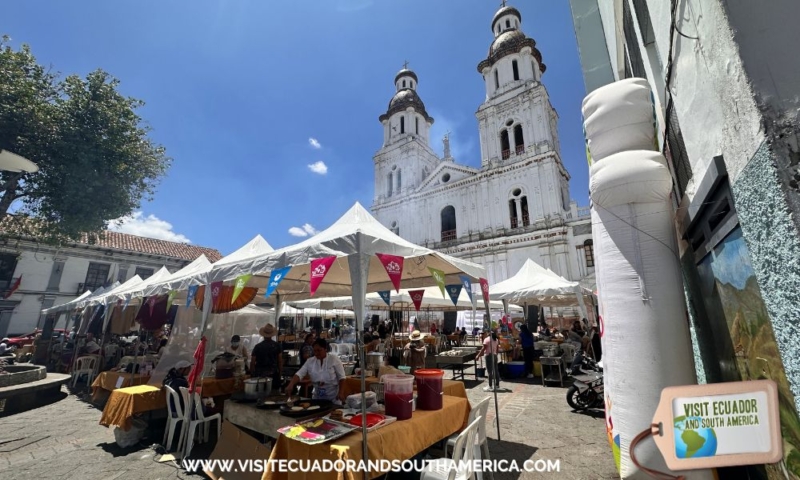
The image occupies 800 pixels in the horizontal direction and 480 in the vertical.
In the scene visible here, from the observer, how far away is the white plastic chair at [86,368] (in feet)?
34.6

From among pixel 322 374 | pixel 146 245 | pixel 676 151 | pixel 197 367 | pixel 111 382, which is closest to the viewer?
pixel 676 151

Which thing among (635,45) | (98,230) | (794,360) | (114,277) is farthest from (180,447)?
(114,277)

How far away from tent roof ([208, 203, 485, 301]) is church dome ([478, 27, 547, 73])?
91.7ft

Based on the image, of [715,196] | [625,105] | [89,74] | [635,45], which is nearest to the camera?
[715,196]

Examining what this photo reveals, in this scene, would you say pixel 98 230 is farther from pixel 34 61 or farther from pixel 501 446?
pixel 501 446

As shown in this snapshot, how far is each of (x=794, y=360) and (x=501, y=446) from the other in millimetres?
4529

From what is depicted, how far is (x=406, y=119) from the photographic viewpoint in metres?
34.6

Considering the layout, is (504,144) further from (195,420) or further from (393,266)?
(195,420)

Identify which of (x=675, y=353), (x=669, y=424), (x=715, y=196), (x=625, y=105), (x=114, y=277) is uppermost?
(x=114, y=277)

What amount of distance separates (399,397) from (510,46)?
104ft

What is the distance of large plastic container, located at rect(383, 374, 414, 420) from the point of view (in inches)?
132

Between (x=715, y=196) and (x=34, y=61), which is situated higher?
(x=34, y=61)

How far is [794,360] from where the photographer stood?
→ 4.00 ft

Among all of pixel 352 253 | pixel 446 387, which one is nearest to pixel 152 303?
pixel 352 253
